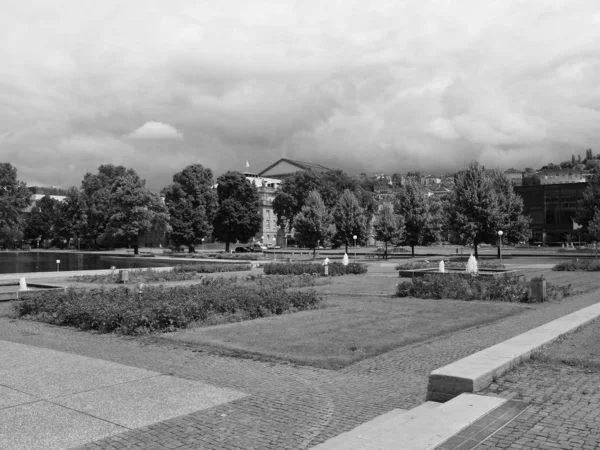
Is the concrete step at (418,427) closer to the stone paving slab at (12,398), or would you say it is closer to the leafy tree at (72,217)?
the stone paving slab at (12,398)

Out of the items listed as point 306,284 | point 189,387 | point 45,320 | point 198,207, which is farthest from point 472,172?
point 189,387

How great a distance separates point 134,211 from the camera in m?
81.2

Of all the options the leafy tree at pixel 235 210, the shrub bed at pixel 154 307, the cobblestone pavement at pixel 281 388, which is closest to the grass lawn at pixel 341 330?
the cobblestone pavement at pixel 281 388

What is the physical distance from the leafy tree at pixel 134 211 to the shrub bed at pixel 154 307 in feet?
219

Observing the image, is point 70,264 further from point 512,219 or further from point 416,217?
point 512,219

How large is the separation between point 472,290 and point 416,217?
47524 mm

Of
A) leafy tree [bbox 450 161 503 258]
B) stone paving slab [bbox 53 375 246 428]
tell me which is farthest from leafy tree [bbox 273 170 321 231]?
stone paving slab [bbox 53 375 246 428]

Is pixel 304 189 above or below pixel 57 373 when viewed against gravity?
above

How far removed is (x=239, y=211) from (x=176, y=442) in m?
81.4

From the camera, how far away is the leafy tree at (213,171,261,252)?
3376 inches

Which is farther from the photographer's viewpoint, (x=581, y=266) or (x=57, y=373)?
(x=581, y=266)

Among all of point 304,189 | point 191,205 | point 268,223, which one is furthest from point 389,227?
point 268,223

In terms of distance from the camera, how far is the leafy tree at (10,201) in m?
82.9

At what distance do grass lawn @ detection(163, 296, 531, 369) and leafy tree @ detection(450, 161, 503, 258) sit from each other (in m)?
39.8
